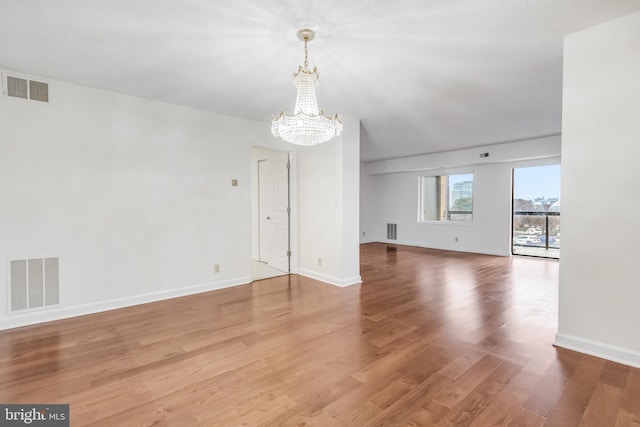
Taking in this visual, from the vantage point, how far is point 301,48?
2551mm

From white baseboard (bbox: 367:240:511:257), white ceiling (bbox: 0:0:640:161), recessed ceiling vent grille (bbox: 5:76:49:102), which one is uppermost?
white ceiling (bbox: 0:0:640:161)

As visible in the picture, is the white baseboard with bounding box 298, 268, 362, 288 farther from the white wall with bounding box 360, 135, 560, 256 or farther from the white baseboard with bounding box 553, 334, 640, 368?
the white wall with bounding box 360, 135, 560, 256

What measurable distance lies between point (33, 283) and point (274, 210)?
3.42 m

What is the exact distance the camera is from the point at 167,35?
2.33 metres

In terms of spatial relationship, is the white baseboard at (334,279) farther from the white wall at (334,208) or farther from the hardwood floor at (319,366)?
the hardwood floor at (319,366)

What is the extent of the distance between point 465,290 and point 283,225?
3.09 metres

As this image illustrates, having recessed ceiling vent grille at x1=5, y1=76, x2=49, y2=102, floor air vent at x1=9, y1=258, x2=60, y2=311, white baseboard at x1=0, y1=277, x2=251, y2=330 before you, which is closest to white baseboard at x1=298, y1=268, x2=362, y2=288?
white baseboard at x1=0, y1=277, x2=251, y2=330

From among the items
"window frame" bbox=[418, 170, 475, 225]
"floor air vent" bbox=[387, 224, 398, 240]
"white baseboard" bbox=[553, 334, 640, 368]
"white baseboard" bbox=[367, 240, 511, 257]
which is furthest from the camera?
"floor air vent" bbox=[387, 224, 398, 240]

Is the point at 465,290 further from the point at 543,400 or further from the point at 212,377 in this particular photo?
the point at 212,377

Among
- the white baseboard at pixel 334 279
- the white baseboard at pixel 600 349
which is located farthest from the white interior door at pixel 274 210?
the white baseboard at pixel 600 349

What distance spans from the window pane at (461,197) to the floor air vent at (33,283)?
8.05 m

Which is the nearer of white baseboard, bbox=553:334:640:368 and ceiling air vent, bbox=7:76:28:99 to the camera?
white baseboard, bbox=553:334:640:368

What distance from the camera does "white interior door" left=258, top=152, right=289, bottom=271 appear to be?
5.38m

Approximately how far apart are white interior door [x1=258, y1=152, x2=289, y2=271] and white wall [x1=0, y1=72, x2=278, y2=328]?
0.90m
